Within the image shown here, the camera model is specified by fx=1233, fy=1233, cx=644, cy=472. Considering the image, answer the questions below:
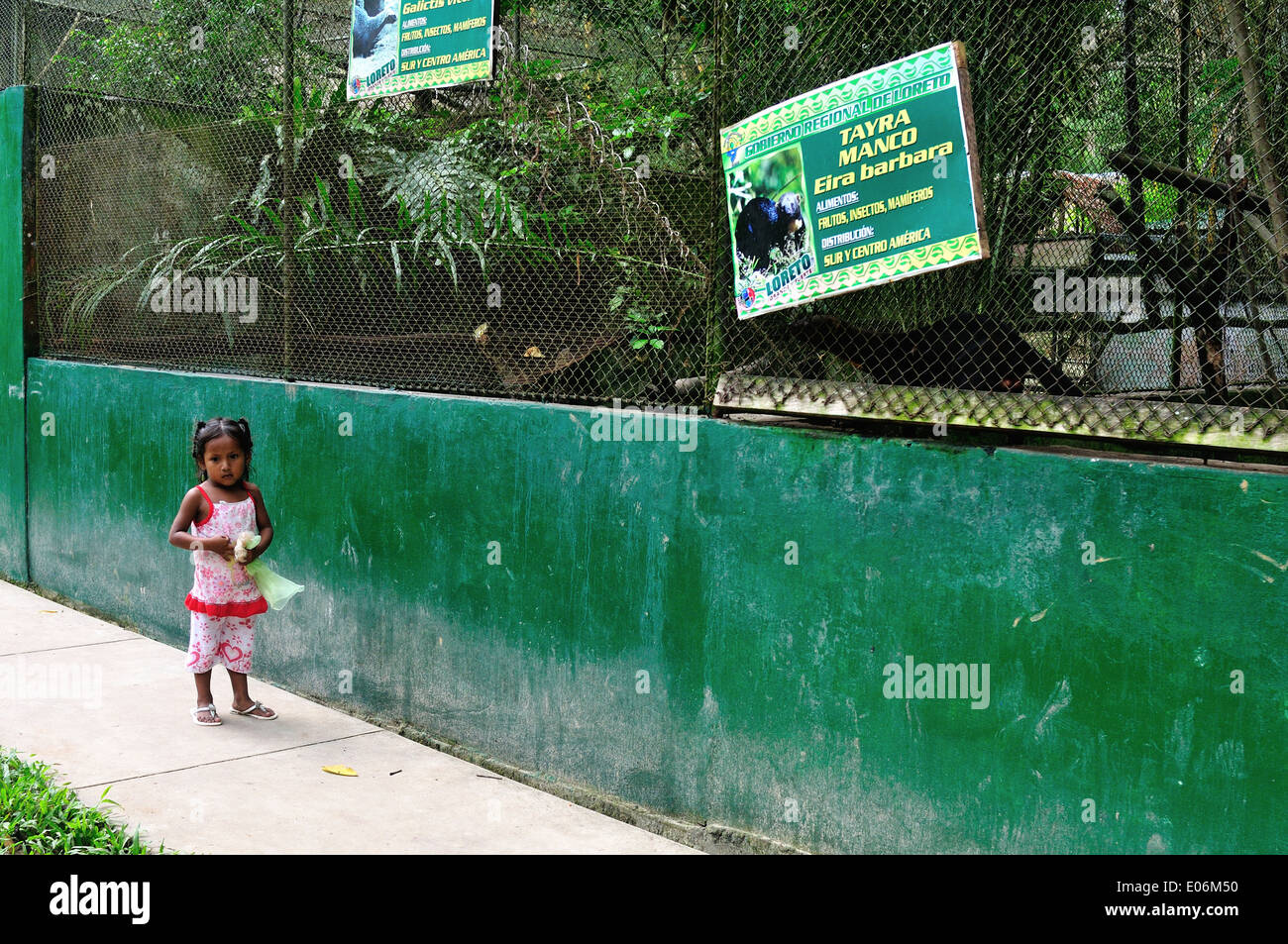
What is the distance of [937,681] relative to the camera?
3.47 metres

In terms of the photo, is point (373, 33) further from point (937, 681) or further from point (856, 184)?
point (937, 681)

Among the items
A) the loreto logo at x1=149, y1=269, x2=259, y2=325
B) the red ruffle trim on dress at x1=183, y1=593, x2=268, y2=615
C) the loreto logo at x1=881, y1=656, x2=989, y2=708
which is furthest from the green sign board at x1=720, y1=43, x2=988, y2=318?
the loreto logo at x1=149, y1=269, x2=259, y2=325

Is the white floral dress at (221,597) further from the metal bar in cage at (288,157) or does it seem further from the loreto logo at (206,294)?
the loreto logo at (206,294)

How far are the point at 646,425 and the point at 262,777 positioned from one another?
6.32 ft

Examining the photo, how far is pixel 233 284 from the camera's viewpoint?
6145mm

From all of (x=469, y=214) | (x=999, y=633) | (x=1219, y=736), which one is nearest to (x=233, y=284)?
(x=469, y=214)

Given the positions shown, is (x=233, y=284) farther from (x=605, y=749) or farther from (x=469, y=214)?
(x=605, y=749)

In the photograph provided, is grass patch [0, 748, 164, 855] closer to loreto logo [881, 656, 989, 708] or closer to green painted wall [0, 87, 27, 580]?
loreto logo [881, 656, 989, 708]

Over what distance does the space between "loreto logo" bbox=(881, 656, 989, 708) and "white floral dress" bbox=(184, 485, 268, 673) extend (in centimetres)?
283

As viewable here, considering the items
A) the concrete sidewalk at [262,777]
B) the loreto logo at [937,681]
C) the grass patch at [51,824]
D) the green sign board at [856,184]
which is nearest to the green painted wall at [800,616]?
the loreto logo at [937,681]

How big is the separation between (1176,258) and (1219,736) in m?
1.19

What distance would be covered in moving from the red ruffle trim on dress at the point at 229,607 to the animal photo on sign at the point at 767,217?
2528 millimetres

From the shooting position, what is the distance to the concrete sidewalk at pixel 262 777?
402 cm
